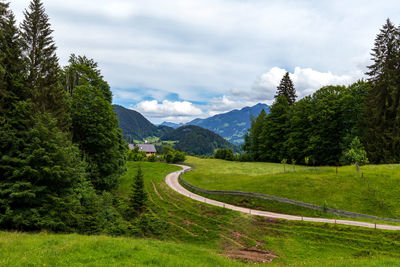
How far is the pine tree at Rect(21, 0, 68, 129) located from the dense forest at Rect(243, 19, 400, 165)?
129 feet

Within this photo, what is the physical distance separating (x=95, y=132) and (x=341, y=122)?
56147mm

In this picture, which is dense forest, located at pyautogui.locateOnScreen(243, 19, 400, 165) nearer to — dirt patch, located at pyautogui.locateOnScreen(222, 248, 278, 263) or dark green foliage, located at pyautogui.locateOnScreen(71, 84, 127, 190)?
dirt patch, located at pyautogui.locateOnScreen(222, 248, 278, 263)

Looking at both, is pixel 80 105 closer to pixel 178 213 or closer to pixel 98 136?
pixel 98 136

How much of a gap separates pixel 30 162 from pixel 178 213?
1918 cm

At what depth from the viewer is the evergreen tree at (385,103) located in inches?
1599

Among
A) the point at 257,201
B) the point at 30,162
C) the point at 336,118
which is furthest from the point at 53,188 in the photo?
the point at 336,118

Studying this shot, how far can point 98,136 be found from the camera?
103 feet

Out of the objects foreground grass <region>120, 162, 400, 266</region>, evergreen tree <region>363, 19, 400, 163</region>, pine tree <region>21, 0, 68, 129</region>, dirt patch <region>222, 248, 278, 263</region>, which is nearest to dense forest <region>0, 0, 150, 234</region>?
pine tree <region>21, 0, 68, 129</region>

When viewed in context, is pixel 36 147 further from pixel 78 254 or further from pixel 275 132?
pixel 275 132

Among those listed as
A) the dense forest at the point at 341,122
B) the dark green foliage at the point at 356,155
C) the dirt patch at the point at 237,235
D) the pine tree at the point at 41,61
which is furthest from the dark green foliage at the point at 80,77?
the dark green foliage at the point at 356,155

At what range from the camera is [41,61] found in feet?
75.7

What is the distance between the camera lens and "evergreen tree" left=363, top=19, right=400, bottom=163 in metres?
40.6

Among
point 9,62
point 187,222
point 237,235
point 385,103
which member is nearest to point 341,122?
point 385,103

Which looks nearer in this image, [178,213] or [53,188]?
[53,188]
